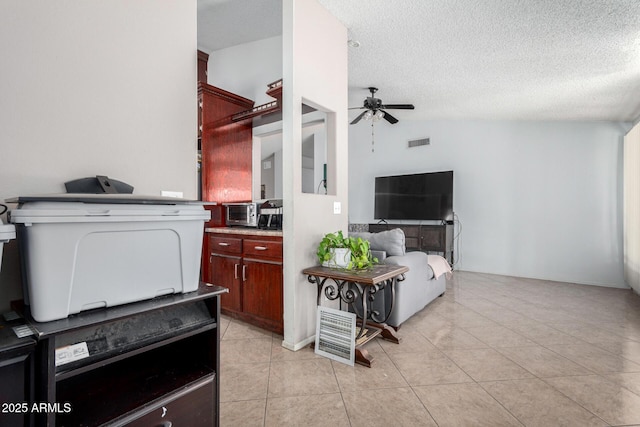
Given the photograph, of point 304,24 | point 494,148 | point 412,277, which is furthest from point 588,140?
point 304,24

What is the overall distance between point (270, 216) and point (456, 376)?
6.37 ft

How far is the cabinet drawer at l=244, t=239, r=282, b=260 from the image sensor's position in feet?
8.80

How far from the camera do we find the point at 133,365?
4.04 feet

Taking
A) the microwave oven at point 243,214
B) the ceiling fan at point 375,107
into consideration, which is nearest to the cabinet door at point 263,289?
the microwave oven at point 243,214

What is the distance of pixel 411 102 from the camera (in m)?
4.87

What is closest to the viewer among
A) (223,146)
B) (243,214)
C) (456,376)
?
(456,376)

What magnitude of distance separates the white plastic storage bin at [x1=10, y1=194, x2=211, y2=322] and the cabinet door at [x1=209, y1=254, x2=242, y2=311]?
6.43 feet

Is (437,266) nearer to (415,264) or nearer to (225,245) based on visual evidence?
(415,264)

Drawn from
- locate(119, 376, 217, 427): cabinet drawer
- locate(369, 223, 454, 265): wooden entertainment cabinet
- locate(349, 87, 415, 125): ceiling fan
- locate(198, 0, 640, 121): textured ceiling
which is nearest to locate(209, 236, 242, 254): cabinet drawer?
locate(119, 376, 217, 427): cabinet drawer

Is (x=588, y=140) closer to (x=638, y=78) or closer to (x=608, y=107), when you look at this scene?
(x=608, y=107)

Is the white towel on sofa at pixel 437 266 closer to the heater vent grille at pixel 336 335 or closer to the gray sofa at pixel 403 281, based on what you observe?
the gray sofa at pixel 403 281

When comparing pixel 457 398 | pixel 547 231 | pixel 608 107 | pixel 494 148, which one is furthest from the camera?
pixel 494 148

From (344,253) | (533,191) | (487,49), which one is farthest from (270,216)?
(533,191)

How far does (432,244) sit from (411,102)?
239cm
